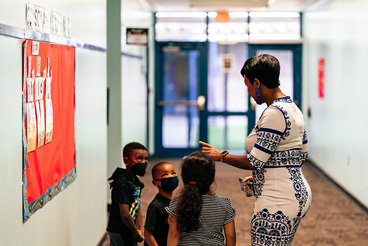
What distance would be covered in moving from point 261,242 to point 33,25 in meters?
1.51

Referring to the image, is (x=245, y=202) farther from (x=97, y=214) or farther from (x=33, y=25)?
(x=33, y=25)

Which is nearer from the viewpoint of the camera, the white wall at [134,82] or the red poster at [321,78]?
the white wall at [134,82]

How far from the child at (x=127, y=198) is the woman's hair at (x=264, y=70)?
0.92 metres

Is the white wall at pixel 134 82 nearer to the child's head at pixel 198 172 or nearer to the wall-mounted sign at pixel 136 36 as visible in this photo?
the wall-mounted sign at pixel 136 36

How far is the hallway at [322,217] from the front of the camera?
18.4 feet

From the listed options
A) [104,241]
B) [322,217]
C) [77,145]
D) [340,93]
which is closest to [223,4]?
[340,93]

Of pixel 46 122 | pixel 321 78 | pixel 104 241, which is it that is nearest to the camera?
pixel 46 122

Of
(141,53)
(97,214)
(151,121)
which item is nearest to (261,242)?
(97,214)

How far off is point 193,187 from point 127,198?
817 mm

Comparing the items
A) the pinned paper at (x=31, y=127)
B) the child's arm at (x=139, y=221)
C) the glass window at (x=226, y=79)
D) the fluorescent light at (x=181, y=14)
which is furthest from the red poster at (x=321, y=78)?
the pinned paper at (x=31, y=127)

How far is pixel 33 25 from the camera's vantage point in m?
3.00

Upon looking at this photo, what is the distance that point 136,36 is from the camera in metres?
7.46

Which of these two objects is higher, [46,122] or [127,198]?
[46,122]

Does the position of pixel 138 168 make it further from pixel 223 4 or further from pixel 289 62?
pixel 289 62
